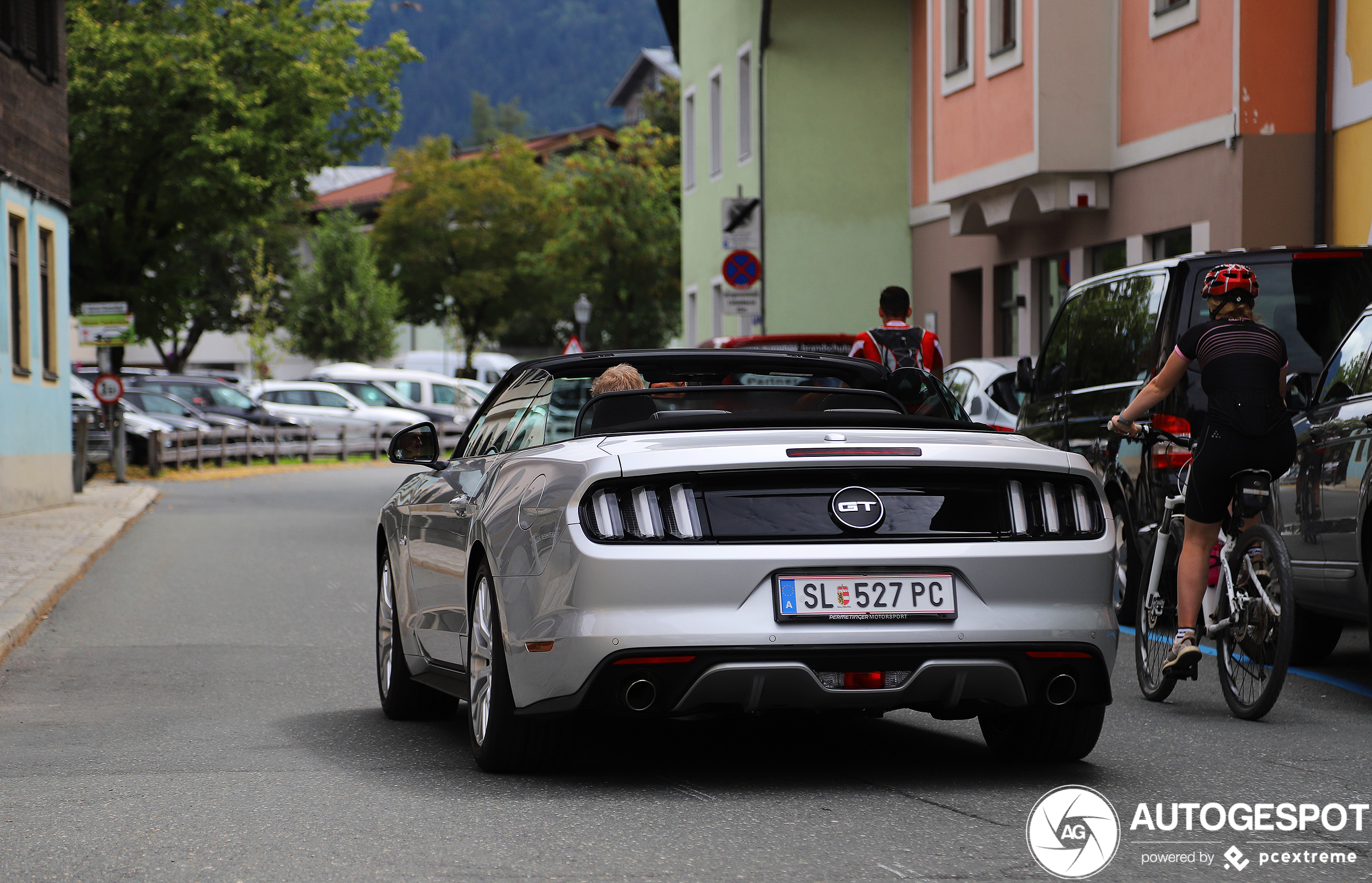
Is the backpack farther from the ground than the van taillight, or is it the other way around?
the backpack

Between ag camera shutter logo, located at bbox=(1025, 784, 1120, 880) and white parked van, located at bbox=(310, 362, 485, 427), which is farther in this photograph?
white parked van, located at bbox=(310, 362, 485, 427)

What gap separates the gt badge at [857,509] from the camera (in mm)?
6039

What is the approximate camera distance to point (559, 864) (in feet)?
16.8

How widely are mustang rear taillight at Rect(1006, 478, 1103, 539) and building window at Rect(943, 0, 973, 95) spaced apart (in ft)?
58.2

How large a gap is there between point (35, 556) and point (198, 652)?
5.95 m

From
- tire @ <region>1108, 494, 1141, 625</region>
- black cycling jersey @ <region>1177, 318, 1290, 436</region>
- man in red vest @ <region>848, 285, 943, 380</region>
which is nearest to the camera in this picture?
black cycling jersey @ <region>1177, 318, 1290, 436</region>

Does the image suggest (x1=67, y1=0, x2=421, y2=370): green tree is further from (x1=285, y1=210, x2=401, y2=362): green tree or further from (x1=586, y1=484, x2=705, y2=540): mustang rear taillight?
(x1=285, y1=210, x2=401, y2=362): green tree

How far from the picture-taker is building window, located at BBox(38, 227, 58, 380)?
81.2 feet

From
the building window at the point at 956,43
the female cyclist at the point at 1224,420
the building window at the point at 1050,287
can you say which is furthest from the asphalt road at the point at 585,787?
the building window at the point at 956,43

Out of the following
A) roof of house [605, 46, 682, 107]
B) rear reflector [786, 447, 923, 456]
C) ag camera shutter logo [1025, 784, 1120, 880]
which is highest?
roof of house [605, 46, 682, 107]

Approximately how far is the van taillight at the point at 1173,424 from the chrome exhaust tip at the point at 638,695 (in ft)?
16.0

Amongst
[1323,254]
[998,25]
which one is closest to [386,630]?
[1323,254]

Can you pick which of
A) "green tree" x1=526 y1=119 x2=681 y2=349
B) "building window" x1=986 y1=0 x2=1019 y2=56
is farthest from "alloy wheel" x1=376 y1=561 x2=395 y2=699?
"green tree" x1=526 y1=119 x2=681 y2=349

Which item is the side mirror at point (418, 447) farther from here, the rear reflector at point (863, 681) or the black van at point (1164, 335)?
the black van at point (1164, 335)
